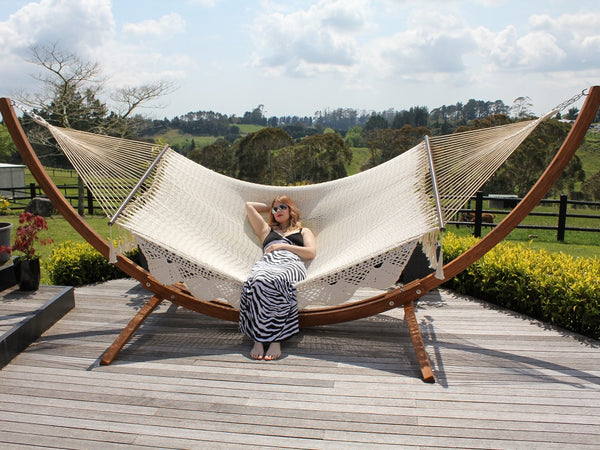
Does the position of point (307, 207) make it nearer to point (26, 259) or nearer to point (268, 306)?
point (268, 306)

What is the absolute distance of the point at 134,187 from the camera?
2.60 m

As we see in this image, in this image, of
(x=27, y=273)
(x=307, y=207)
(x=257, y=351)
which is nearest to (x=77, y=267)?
(x=27, y=273)

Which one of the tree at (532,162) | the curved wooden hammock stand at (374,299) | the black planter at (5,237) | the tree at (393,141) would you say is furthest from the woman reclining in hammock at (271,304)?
the tree at (393,141)

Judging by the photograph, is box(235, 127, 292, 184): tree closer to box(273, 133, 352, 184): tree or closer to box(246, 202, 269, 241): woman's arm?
box(273, 133, 352, 184): tree

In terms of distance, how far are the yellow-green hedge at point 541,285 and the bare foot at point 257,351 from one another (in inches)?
67.6

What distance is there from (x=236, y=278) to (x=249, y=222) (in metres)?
0.85

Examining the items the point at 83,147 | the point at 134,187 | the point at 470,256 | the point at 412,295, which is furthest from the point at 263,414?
the point at 83,147

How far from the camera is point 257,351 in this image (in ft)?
7.91

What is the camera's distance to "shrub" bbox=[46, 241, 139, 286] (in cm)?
366

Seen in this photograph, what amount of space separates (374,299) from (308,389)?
699mm

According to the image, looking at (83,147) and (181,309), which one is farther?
(181,309)

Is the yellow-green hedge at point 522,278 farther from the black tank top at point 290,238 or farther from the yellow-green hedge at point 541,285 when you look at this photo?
the black tank top at point 290,238

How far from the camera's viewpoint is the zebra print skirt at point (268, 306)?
94.6 inches

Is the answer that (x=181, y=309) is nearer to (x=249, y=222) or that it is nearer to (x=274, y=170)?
(x=249, y=222)
